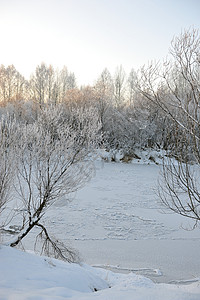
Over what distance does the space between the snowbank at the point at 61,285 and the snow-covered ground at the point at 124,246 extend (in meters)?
0.01

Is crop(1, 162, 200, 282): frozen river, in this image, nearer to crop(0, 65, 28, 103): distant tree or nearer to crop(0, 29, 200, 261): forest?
crop(0, 29, 200, 261): forest

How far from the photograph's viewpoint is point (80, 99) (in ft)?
69.8

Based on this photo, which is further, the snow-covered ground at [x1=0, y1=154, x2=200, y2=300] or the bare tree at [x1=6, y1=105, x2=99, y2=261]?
the bare tree at [x1=6, y1=105, x2=99, y2=261]

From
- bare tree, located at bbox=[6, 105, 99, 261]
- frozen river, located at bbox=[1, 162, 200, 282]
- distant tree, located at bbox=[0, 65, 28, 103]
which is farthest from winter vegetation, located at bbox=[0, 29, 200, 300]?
distant tree, located at bbox=[0, 65, 28, 103]

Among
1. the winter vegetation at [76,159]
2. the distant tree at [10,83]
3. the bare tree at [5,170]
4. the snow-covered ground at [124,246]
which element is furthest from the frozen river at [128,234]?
the distant tree at [10,83]

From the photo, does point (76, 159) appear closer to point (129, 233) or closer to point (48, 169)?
point (48, 169)

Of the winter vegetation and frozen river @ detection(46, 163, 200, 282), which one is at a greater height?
the winter vegetation

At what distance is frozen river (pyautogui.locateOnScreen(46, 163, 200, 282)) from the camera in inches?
223

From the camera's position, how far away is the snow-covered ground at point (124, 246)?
3.34 m

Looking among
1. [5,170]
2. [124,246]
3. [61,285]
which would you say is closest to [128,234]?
[124,246]

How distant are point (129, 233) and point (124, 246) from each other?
0.76m

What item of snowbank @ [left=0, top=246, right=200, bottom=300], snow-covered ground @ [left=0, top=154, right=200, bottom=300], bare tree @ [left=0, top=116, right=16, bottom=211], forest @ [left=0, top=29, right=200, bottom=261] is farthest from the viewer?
bare tree @ [left=0, top=116, right=16, bottom=211]

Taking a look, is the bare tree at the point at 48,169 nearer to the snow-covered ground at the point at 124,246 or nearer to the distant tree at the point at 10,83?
the snow-covered ground at the point at 124,246

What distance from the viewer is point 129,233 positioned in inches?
284
